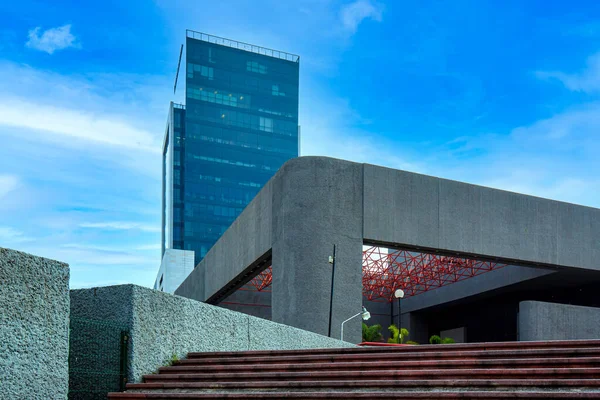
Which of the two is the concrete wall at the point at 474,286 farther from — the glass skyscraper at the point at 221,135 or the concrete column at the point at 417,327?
the glass skyscraper at the point at 221,135

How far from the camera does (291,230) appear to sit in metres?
23.9

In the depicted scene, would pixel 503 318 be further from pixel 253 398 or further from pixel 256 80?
pixel 256 80

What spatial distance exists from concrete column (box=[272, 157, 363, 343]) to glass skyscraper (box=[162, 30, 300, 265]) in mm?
101852

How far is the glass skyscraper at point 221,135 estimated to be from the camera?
127 metres

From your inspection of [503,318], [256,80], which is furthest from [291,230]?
[256,80]

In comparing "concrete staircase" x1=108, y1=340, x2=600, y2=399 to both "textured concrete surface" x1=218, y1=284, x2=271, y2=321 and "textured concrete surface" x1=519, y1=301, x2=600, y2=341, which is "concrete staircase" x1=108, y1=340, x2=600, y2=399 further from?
"textured concrete surface" x1=218, y1=284, x2=271, y2=321

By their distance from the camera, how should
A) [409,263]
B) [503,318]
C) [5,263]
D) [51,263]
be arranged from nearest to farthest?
[5,263]
[51,263]
[503,318]
[409,263]

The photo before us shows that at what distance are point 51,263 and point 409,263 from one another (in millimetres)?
39054

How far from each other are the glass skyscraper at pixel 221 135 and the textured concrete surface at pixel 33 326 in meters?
117

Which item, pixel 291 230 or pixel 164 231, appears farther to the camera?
pixel 164 231

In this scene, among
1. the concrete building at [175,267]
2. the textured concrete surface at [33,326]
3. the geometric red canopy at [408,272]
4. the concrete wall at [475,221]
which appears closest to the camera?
the textured concrete surface at [33,326]

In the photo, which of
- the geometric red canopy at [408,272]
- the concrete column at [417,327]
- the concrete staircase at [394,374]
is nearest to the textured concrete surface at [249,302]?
the geometric red canopy at [408,272]

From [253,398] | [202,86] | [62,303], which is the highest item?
[202,86]

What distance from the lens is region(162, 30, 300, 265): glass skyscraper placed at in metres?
127
